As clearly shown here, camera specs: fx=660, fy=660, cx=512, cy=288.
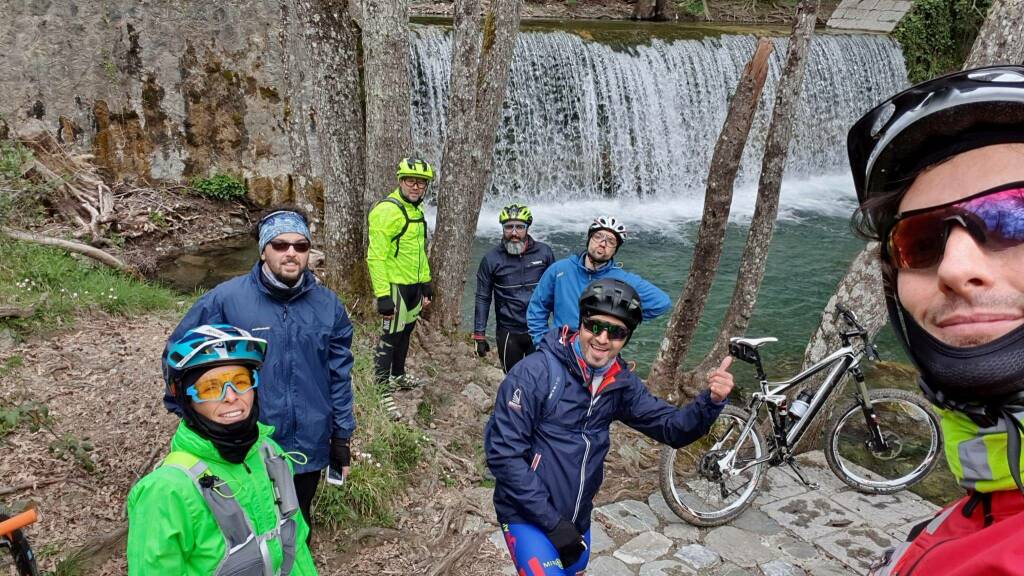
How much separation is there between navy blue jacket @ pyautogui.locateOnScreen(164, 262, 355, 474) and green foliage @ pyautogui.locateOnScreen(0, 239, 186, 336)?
354 cm

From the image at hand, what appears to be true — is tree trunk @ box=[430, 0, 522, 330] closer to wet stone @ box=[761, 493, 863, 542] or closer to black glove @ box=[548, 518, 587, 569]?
wet stone @ box=[761, 493, 863, 542]

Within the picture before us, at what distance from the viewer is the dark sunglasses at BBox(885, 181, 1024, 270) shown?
1.10 meters

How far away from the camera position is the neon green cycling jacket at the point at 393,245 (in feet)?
19.6

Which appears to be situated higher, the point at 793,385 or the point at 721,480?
the point at 793,385

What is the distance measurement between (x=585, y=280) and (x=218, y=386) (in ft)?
10.8

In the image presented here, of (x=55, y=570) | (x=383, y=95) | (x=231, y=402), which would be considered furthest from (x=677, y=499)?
(x=383, y=95)

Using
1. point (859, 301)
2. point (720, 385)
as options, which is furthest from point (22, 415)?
point (859, 301)

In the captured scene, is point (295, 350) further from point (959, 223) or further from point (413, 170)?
point (959, 223)

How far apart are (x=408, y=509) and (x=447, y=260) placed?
343 centimetres

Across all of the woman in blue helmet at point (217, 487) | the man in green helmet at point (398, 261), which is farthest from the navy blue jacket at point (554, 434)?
the man in green helmet at point (398, 261)

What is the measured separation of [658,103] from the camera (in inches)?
624

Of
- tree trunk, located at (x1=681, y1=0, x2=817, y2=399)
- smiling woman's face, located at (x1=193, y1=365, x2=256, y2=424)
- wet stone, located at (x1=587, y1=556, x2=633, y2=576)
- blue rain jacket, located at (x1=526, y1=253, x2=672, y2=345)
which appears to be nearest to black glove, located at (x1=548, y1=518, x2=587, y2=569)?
smiling woman's face, located at (x1=193, y1=365, x2=256, y2=424)

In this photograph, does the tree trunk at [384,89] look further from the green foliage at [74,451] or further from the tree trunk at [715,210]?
the green foliage at [74,451]

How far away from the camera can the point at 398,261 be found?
6145mm
